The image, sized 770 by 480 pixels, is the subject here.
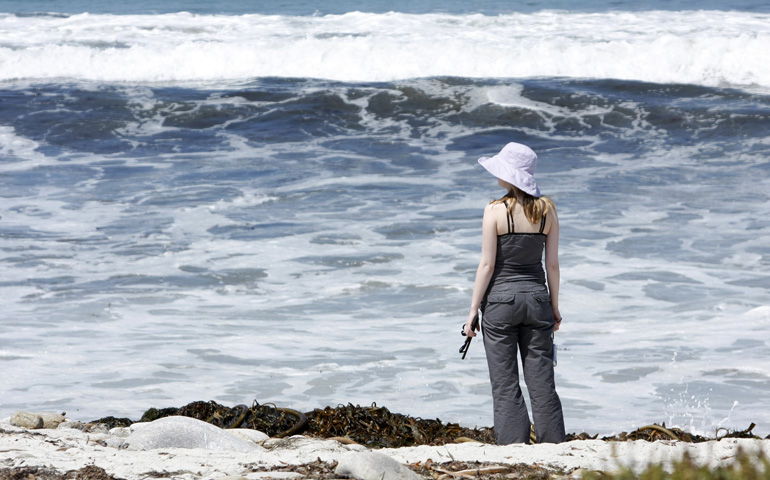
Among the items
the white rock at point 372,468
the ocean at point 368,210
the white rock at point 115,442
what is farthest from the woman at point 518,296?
the white rock at point 115,442

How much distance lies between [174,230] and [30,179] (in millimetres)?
4179

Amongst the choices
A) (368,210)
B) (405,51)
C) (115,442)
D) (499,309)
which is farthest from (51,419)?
(405,51)

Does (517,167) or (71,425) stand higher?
(517,167)

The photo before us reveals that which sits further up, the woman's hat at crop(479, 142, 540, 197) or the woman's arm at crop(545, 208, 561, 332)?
the woman's hat at crop(479, 142, 540, 197)

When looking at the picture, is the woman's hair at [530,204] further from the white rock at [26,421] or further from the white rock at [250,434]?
the white rock at [26,421]

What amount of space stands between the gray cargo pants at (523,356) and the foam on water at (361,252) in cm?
118

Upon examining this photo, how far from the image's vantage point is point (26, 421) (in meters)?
4.64

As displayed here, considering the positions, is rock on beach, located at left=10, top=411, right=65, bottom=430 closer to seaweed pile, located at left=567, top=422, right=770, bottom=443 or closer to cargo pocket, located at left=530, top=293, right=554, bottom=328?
cargo pocket, located at left=530, top=293, right=554, bottom=328

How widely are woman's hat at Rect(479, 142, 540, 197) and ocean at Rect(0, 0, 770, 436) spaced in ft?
6.71

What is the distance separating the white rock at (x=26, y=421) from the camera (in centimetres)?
462

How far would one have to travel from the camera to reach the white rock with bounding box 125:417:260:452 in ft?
14.0

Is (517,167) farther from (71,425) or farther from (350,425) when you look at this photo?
(71,425)

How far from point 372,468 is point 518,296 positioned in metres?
1.34

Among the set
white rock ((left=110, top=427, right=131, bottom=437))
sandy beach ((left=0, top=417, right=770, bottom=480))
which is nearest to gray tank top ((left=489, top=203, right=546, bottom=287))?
sandy beach ((left=0, top=417, right=770, bottom=480))
